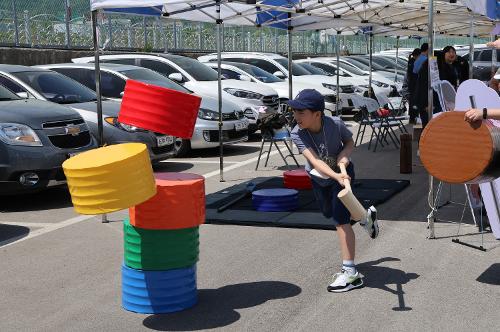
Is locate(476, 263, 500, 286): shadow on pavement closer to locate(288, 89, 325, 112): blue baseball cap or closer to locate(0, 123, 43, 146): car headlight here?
locate(288, 89, 325, 112): blue baseball cap

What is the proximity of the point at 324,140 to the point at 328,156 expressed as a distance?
14cm

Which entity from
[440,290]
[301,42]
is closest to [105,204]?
[440,290]

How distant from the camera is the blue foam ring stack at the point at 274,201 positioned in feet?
30.6

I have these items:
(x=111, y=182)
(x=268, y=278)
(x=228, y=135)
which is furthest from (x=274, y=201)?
(x=228, y=135)

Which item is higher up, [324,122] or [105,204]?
[324,122]

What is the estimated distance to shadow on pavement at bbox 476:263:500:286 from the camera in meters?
6.37

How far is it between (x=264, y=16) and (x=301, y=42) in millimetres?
26170

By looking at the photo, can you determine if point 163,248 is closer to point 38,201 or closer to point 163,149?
point 38,201

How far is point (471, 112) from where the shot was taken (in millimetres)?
5789

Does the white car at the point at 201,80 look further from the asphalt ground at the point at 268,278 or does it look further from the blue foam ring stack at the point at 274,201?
the asphalt ground at the point at 268,278

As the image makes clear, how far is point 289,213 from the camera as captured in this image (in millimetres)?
9219

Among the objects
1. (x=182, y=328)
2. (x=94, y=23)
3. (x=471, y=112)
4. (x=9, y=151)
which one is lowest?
(x=182, y=328)

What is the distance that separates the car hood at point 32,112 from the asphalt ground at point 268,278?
1.17 meters

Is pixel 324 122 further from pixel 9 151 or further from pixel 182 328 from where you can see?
pixel 9 151
